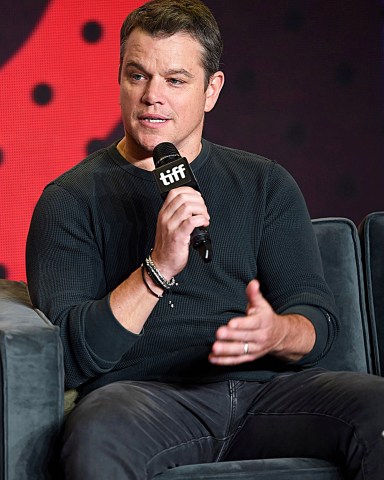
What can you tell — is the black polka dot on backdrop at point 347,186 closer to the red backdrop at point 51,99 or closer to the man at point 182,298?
the red backdrop at point 51,99

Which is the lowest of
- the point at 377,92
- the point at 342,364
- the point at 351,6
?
the point at 342,364

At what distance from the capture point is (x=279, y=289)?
78.9 inches

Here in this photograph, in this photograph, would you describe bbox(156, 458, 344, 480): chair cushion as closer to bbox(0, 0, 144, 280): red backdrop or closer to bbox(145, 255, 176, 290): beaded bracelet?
bbox(145, 255, 176, 290): beaded bracelet

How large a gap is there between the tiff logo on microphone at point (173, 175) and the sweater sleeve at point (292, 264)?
14.2 inches

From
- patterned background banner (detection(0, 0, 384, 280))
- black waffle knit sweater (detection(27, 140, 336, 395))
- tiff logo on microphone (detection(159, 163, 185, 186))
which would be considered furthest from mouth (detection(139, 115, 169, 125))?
patterned background banner (detection(0, 0, 384, 280))

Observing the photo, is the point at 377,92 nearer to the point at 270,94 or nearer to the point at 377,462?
the point at 270,94

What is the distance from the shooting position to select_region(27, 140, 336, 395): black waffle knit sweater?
1843 mm

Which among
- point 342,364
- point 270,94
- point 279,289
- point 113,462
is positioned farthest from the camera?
point 270,94

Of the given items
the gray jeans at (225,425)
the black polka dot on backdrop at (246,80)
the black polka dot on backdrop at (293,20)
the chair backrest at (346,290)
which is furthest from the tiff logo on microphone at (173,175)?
the black polka dot on backdrop at (293,20)

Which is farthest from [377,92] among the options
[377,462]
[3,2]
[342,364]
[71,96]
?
[377,462]

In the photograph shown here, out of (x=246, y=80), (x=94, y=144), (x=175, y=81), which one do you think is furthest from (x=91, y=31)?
(x=175, y=81)

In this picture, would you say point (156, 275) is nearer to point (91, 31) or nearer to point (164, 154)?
point (164, 154)

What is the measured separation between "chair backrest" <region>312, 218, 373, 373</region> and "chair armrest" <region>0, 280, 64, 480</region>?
757 millimetres

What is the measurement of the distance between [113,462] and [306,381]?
1.55 feet
